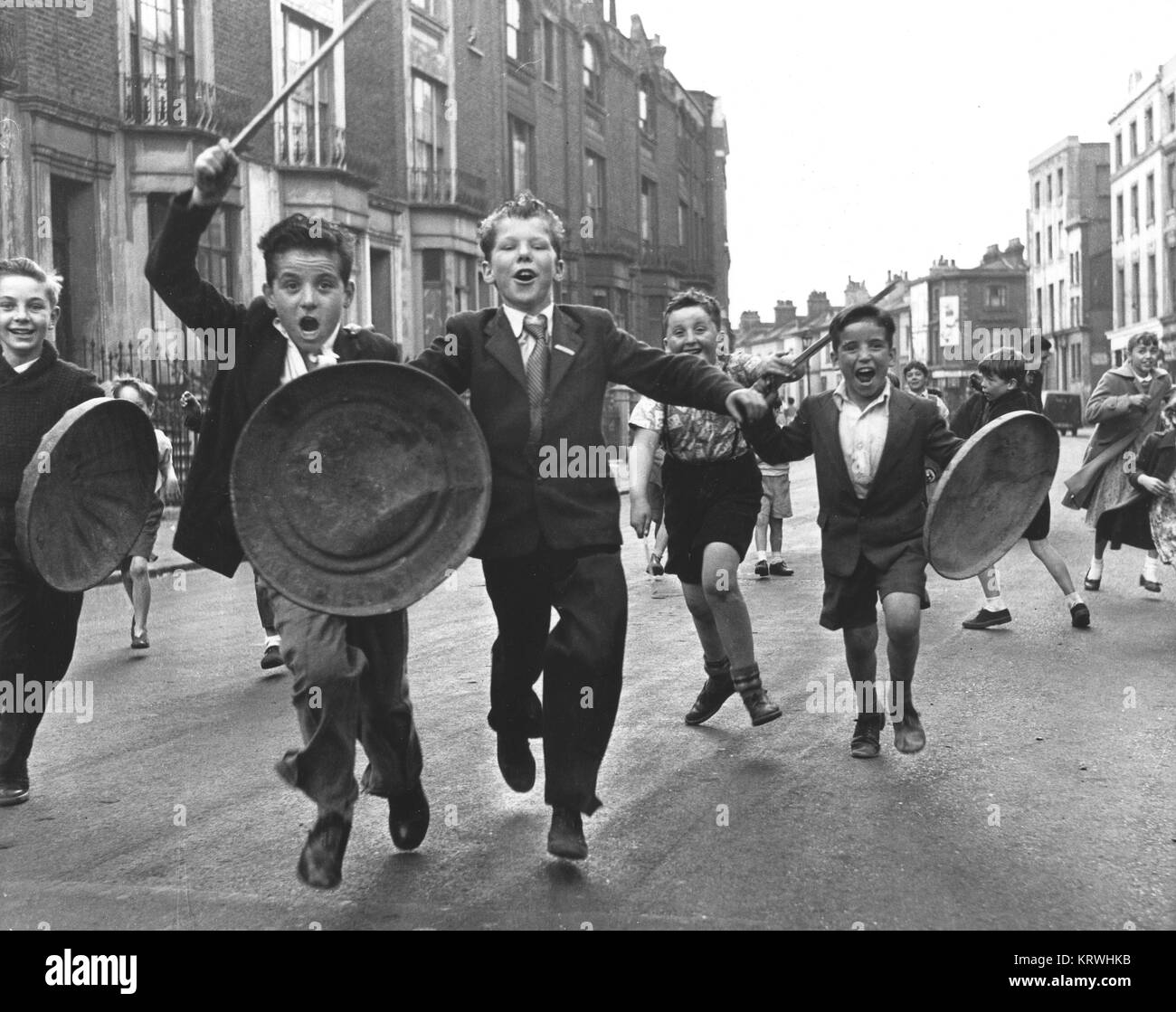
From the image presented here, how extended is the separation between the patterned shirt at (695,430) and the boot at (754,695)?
37.1 inches

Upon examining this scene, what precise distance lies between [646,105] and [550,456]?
4267 cm

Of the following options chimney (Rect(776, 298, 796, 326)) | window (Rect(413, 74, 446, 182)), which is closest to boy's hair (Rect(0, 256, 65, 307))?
window (Rect(413, 74, 446, 182))

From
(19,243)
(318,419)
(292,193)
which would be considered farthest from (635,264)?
(318,419)

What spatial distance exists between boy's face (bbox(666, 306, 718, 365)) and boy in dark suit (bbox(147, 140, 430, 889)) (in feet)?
6.65

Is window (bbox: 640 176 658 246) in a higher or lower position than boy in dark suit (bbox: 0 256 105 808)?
higher

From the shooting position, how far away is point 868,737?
569cm

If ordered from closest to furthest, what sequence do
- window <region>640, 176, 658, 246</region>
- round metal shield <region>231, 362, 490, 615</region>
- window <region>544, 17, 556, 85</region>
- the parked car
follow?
round metal shield <region>231, 362, 490, 615</region>, window <region>544, 17, 556, 85</region>, window <region>640, 176, 658, 246</region>, the parked car

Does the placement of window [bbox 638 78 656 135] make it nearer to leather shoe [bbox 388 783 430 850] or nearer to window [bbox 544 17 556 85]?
window [bbox 544 17 556 85]

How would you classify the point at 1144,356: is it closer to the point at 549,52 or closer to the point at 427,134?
the point at 427,134

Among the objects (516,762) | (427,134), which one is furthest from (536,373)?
(427,134)

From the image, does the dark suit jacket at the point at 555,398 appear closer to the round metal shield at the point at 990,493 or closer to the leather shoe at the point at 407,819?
the leather shoe at the point at 407,819

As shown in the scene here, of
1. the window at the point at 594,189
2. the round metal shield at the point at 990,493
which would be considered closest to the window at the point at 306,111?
the window at the point at 594,189

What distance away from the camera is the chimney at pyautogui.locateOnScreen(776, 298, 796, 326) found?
408 ft

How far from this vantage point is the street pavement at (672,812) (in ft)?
12.6
